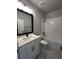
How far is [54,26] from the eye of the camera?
11.4ft

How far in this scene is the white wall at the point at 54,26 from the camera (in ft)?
10.7

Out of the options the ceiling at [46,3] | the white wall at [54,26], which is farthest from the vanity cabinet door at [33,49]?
the white wall at [54,26]

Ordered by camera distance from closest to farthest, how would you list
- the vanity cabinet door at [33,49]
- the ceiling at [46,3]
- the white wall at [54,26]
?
1. the vanity cabinet door at [33,49]
2. the ceiling at [46,3]
3. the white wall at [54,26]

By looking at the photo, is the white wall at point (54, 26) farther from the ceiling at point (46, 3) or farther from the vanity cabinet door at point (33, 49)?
the vanity cabinet door at point (33, 49)

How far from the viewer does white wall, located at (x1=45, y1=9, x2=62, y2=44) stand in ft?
10.7

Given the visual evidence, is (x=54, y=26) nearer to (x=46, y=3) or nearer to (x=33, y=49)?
(x=46, y=3)

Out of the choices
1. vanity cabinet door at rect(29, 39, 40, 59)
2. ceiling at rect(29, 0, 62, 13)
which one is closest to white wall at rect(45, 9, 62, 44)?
ceiling at rect(29, 0, 62, 13)

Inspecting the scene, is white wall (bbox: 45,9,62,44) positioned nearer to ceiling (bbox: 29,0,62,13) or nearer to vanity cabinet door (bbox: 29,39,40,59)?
ceiling (bbox: 29,0,62,13)
